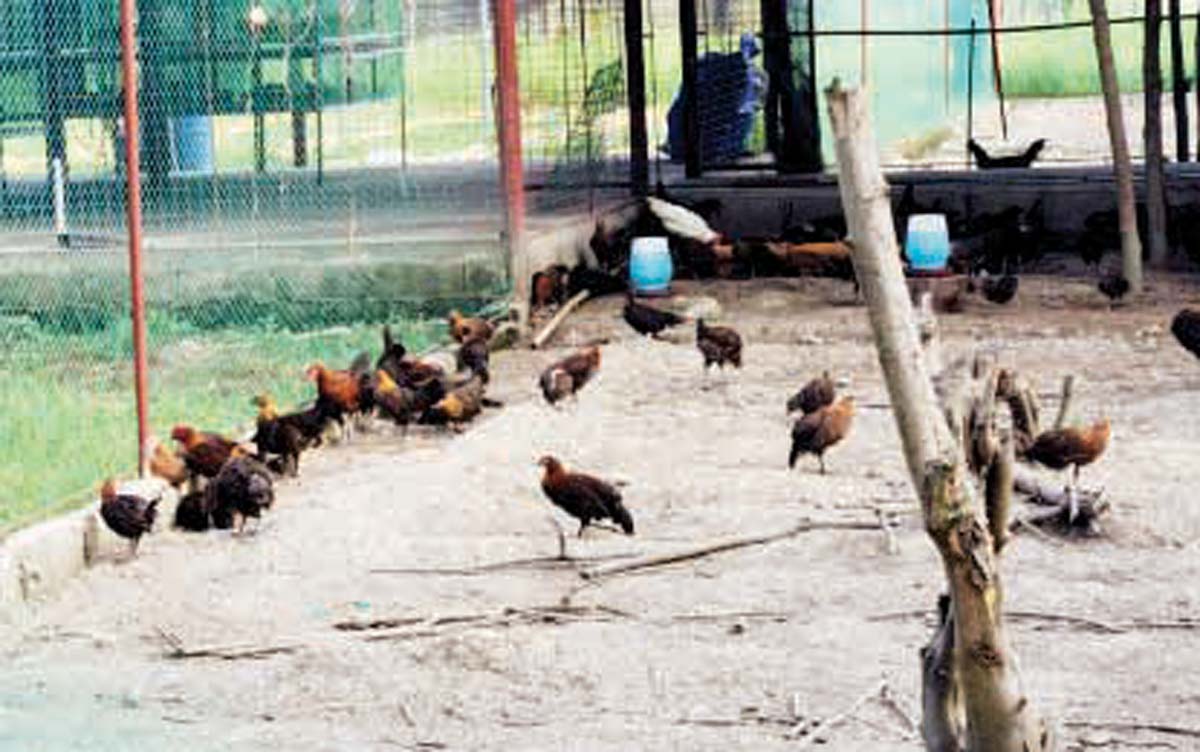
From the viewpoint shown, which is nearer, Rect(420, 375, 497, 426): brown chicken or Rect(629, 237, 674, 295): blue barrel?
Rect(420, 375, 497, 426): brown chicken

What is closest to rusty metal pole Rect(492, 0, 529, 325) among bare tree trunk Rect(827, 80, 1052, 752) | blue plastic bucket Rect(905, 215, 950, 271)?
blue plastic bucket Rect(905, 215, 950, 271)

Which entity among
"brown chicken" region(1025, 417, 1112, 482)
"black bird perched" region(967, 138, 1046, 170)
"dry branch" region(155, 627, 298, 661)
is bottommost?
"dry branch" region(155, 627, 298, 661)

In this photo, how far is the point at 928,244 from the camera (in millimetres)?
19891

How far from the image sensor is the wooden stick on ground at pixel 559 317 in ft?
57.6

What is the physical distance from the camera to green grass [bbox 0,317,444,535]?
38.4ft

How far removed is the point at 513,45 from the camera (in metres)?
17.5

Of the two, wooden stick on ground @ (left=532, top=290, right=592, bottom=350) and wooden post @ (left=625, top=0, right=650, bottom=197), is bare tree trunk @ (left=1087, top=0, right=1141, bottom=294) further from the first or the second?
wooden post @ (left=625, top=0, right=650, bottom=197)

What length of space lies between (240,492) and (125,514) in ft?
2.09

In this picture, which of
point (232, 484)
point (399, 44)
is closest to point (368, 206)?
point (399, 44)

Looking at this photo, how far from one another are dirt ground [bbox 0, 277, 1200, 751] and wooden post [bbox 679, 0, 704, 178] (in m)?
9.77

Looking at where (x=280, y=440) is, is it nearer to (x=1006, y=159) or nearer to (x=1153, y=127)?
(x=1153, y=127)

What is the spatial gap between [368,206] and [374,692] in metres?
11.9

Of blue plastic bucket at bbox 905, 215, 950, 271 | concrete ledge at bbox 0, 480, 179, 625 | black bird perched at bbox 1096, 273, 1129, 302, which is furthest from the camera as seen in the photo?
blue plastic bucket at bbox 905, 215, 950, 271

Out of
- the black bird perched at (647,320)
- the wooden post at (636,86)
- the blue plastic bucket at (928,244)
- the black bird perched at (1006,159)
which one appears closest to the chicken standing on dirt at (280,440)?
the black bird perched at (647,320)
